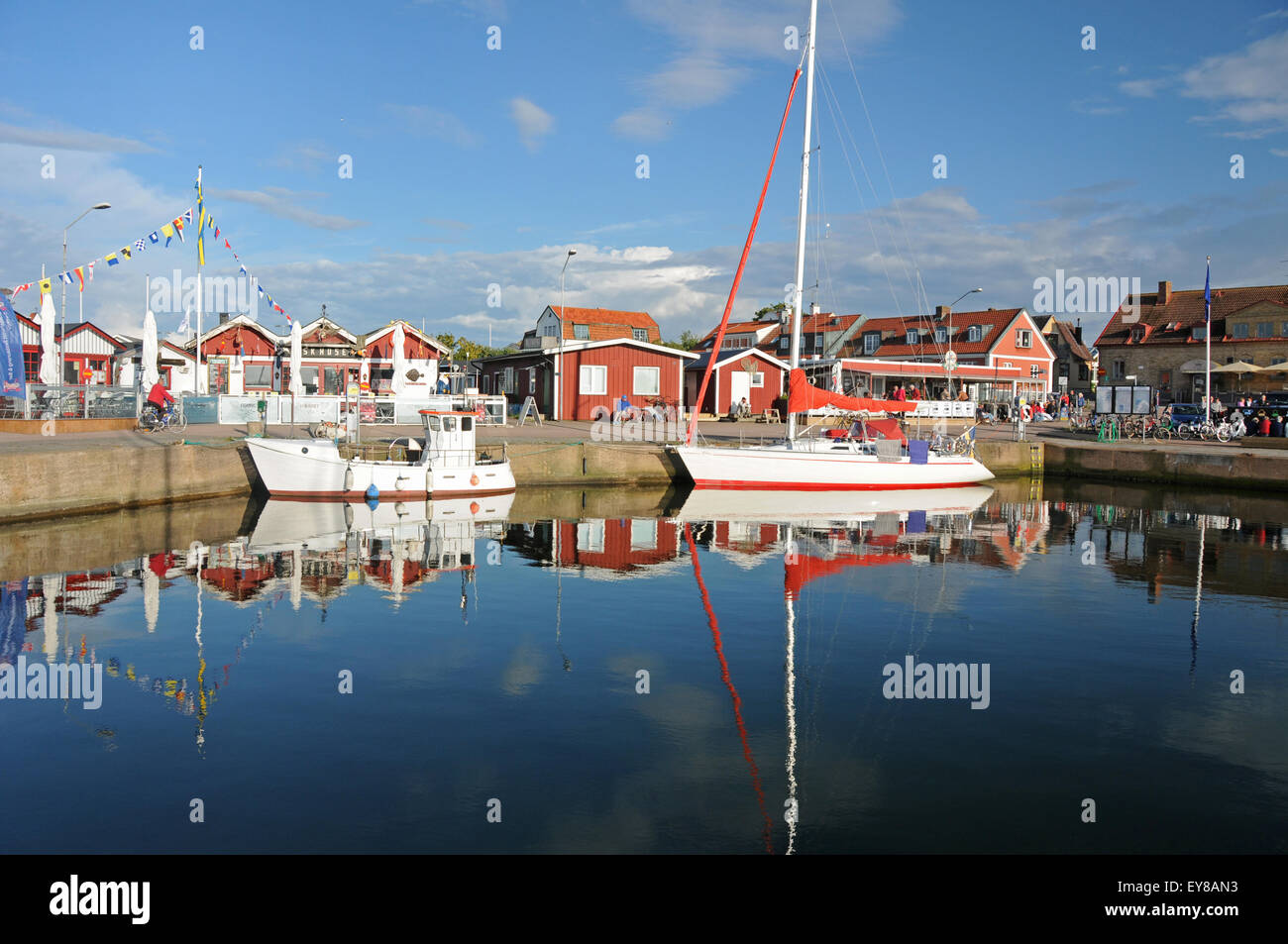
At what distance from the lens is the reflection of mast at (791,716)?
24.2 ft

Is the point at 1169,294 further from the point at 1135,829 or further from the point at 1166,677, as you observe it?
the point at 1135,829

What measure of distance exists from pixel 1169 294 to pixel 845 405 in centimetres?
4957

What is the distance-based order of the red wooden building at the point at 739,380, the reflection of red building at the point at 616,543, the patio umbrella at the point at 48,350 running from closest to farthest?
1. the reflection of red building at the point at 616,543
2. the patio umbrella at the point at 48,350
3. the red wooden building at the point at 739,380

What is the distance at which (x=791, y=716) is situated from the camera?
9852 mm

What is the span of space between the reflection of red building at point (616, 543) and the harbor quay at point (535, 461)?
6933 mm

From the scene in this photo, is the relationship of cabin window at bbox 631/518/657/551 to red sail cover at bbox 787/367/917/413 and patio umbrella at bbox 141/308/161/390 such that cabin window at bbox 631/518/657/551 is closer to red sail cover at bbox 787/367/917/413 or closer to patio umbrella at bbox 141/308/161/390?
red sail cover at bbox 787/367/917/413

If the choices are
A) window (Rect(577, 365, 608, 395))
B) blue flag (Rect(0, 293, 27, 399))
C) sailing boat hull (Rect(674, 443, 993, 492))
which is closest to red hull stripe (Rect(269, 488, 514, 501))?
sailing boat hull (Rect(674, 443, 993, 492))

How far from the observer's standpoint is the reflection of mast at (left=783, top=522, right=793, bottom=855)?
24.2 ft

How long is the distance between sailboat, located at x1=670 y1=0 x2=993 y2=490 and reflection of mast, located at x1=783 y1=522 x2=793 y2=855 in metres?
14.5

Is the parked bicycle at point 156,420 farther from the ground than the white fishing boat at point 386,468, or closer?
farther from the ground

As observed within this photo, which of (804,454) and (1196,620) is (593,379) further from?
(1196,620)

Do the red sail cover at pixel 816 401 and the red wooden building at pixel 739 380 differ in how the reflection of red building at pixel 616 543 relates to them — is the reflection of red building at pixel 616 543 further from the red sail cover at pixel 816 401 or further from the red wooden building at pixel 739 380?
the red wooden building at pixel 739 380

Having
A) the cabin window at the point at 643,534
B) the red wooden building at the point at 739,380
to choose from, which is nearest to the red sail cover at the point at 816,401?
the cabin window at the point at 643,534
